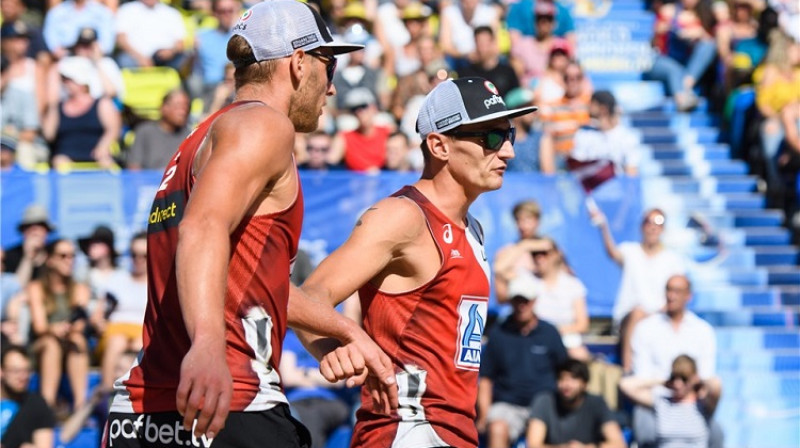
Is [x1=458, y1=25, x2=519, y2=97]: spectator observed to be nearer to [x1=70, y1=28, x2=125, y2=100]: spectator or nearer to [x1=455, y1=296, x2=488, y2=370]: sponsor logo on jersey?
[x1=70, y1=28, x2=125, y2=100]: spectator

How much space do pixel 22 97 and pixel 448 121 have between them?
25.3ft

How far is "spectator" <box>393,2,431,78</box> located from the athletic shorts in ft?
33.3

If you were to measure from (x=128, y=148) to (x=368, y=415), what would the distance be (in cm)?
746

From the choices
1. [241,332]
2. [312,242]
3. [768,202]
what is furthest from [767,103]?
[241,332]

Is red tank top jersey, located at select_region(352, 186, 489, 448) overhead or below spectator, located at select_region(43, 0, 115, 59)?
below

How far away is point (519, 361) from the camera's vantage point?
1054 cm

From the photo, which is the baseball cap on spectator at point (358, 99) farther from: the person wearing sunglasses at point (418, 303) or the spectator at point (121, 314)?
the person wearing sunglasses at point (418, 303)

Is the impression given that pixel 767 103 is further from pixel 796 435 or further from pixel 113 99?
pixel 113 99

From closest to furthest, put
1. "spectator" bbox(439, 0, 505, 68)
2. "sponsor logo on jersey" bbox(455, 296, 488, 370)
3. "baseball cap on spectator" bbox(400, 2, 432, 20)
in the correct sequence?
"sponsor logo on jersey" bbox(455, 296, 488, 370)
"baseball cap on spectator" bbox(400, 2, 432, 20)
"spectator" bbox(439, 0, 505, 68)

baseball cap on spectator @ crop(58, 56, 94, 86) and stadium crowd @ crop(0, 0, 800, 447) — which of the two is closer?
stadium crowd @ crop(0, 0, 800, 447)

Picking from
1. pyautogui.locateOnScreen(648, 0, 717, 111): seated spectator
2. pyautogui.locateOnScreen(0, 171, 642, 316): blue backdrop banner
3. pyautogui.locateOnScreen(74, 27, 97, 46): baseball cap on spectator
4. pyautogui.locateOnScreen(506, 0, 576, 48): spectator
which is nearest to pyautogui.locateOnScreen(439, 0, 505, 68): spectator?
pyautogui.locateOnScreen(506, 0, 576, 48): spectator

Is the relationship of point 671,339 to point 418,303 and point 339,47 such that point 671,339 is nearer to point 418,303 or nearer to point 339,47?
point 418,303

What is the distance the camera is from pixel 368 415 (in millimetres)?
5152

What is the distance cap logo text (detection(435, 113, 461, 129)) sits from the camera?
5.55 meters
